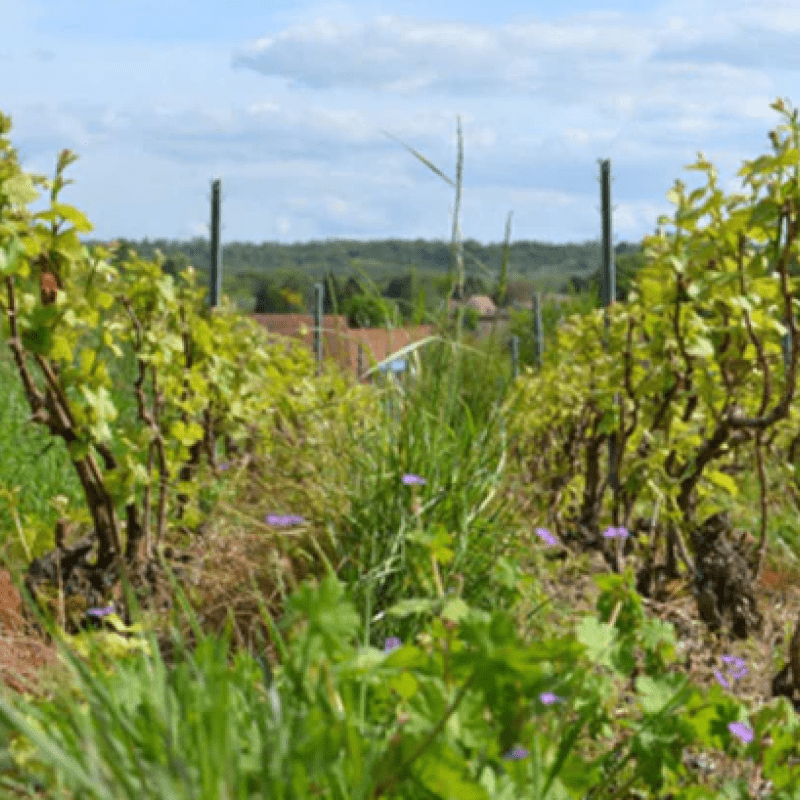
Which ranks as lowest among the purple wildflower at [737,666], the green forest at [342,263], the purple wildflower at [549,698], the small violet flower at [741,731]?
the purple wildflower at [737,666]

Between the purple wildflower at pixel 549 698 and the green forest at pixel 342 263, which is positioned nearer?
the purple wildflower at pixel 549 698

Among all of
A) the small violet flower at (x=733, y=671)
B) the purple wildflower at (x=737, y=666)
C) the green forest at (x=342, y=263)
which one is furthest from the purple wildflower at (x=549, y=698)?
the green forest at (x=342, y=263)

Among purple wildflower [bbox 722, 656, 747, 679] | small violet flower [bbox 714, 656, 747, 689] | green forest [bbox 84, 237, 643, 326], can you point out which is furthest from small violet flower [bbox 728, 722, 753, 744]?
green forest [bbox 84, 237, 643, 326]

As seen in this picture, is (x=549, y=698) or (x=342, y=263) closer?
(x=549, y=698)

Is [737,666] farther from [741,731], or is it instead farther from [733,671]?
[741,731]

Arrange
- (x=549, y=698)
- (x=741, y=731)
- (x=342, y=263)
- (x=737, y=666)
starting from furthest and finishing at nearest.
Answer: (x=342, y=263)
(x=737, y=666)
(x=741, y=731)
(x=549, y=698)

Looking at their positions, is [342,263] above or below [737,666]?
above

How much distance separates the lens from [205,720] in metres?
1.79

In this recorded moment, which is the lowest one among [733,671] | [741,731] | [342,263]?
[733,671]

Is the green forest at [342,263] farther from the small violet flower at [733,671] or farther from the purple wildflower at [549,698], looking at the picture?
the purple wildflower at [549,698]

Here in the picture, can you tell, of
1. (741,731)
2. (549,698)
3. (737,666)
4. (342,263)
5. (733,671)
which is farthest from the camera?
(342,263)

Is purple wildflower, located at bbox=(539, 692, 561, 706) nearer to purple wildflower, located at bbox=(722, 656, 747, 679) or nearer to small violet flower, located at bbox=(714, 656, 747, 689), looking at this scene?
small violet flower, located at bbox=(714, 656, 747, 689)

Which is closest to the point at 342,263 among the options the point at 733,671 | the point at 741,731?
the point at 733,671

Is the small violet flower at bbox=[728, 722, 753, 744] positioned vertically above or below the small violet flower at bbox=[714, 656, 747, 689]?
above
